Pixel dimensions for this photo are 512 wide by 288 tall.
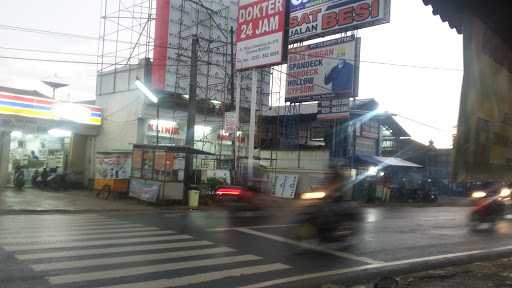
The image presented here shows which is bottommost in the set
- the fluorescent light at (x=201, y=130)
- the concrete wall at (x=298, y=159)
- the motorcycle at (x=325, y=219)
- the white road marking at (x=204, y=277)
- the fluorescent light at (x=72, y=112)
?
the white road marking at (x=204, y=277)

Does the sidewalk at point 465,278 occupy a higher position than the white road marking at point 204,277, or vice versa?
the sidewalk at point 465,278

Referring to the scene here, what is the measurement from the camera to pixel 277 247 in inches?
445

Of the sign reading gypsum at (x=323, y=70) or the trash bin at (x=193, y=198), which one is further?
the sign reading gypsum at (x=323, y=70)

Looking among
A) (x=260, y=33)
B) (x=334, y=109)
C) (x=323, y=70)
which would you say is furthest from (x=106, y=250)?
(x=323, y=70)

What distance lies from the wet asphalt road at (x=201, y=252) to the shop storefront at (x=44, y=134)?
34.3ft

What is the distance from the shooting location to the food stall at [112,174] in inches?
910

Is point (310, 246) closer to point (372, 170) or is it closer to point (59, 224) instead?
point (59, 224)

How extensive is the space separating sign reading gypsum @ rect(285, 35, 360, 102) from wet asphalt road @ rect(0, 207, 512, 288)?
1311cm

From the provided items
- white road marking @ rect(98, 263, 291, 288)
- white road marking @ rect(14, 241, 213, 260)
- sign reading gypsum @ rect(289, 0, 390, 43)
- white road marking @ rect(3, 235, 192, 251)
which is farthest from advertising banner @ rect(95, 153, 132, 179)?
white road marking @ rect(98, 263, 291, 288)

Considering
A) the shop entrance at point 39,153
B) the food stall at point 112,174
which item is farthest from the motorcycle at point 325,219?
the shop entrance at point 39,153

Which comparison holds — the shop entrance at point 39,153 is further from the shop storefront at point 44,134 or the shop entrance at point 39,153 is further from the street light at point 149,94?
the street light at point 149,94

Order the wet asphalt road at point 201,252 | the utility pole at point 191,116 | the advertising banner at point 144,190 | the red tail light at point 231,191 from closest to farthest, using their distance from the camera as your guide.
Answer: the wet asphalt road at point 201,252, the red tail light at point 231,191, the advertising banner at point 144,190, the utility pole at point 191,116

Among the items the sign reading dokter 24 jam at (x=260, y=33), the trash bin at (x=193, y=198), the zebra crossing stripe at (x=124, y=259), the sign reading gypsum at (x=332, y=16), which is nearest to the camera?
the zebra crossing stripe at (x=124, y=259)

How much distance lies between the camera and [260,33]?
24328 mm
